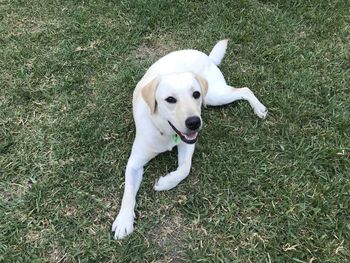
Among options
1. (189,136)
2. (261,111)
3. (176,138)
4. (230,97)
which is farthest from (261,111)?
(189,136)

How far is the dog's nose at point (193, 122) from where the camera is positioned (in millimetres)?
2926

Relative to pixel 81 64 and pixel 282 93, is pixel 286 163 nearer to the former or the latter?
pixel 282 93

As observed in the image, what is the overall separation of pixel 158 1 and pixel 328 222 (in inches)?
120

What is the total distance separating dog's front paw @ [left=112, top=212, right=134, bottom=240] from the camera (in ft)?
10.0

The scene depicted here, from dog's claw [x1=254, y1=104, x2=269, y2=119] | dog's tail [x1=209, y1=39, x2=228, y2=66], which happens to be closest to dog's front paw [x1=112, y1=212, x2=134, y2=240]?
dog's claw [x1=254, y1=104, x2=269, y2=119]

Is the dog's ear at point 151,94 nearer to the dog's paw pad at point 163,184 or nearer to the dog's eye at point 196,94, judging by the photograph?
the dog's eye at point 196,94

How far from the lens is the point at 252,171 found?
3.44 metres

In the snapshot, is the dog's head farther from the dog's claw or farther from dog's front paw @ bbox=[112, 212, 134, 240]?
the dog's claw

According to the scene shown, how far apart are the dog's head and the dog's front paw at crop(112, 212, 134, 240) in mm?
662

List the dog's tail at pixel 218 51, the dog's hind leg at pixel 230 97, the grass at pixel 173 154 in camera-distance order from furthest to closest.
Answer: the dog's tail at pixel 218 51 → the dog's hind leg at pixel 230 97 → the grass at pixel 173 154

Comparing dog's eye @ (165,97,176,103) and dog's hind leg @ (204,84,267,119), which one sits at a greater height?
dog's eye @ (165,97,176,103)

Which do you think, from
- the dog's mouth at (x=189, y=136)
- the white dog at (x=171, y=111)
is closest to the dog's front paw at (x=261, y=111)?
the white dog at (x=171, y=111)

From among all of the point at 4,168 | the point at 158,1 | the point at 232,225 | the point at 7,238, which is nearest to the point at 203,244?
the point at 232,225

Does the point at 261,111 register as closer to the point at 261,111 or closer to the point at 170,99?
the point at 261,111
